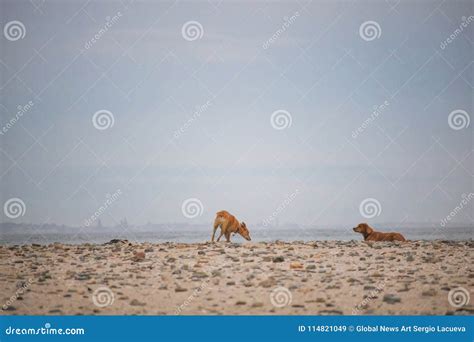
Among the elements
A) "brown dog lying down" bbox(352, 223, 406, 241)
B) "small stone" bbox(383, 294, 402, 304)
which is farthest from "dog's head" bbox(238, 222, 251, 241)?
"small stone" bbox(383, 294, 402, 304)

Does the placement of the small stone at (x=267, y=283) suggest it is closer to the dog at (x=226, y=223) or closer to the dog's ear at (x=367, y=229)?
the dog at (x=226, y=223)

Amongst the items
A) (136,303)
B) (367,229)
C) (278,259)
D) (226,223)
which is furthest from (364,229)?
(136,303)

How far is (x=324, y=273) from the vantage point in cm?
1056

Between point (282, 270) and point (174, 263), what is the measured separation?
2361 millimetres

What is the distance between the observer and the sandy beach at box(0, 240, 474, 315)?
8.66m

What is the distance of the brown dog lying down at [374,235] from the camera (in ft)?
56.6

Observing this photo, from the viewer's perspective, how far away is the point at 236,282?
32.2 feet

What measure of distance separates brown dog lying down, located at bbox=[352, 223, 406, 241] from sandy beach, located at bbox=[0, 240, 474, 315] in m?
3.90

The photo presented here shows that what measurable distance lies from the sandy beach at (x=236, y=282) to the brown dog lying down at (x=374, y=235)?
12.8 feet

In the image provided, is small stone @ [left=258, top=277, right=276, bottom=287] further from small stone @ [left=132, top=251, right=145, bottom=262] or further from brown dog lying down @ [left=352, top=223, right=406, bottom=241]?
brown dog lying down @ [left=352, top=223, right=406, bottom=241]

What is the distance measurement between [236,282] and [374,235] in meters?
9.33

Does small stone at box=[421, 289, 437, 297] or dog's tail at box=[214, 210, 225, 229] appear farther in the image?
dog's tail at box=[214, 210, 225, 229]

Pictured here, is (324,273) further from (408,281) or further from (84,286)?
(84,286)

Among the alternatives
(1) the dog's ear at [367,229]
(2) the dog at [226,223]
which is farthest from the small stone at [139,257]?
(1) the dog's ear at [367,229]
